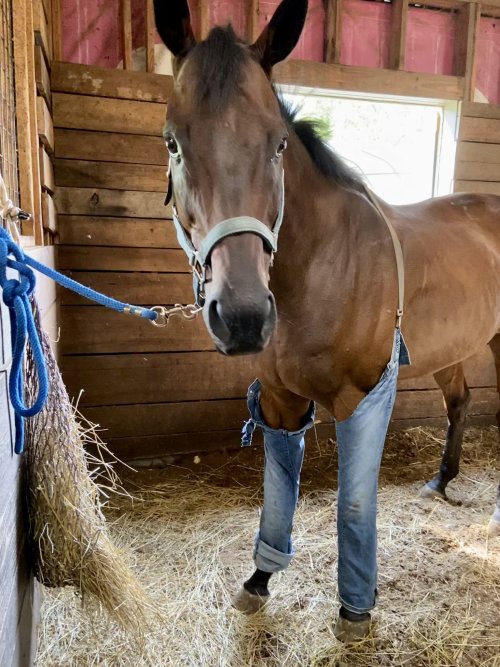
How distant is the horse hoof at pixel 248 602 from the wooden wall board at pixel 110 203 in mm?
1760

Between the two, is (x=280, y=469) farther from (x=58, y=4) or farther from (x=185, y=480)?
(x=58, y=4)

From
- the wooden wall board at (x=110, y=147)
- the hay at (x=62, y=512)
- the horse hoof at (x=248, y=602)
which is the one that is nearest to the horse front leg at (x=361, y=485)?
the horse hoof at (x=248, y=602)

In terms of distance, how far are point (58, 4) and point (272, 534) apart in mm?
2450

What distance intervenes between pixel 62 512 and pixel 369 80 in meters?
2.58

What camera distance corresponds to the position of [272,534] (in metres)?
1.53

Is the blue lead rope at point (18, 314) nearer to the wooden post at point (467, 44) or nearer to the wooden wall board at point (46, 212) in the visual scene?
the wooden wall board at point (46, 212)

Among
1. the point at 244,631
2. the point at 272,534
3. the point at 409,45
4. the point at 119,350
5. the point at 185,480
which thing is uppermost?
the point at 409,45

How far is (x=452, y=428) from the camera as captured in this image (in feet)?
7.79

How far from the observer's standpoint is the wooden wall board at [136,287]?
2424 mm

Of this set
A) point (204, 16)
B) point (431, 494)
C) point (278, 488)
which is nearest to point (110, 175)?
point (204, 16)

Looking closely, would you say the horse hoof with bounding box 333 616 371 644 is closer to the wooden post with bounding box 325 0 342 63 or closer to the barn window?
the barn window

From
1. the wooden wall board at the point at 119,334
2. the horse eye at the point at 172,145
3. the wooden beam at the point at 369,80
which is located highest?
the wooden beam at the point at 369,80

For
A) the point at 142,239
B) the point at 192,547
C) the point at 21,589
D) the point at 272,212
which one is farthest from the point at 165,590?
the point at 142,239

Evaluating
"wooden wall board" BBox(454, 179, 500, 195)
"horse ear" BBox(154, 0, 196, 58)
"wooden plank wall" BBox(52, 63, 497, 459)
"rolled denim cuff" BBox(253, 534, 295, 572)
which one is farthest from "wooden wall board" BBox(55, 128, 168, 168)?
"rolled denim cuff" BBox(253, 534, 295, 572)
